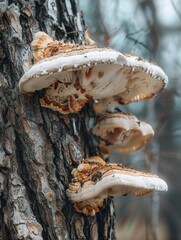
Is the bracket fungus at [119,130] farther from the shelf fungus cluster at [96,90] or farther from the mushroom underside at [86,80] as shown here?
the mushroom underside at [86,80]

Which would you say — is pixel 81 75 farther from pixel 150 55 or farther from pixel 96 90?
pixel 150 55

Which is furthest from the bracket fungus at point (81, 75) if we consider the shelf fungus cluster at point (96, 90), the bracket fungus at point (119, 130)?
the bracket fungus at point (119, 130)

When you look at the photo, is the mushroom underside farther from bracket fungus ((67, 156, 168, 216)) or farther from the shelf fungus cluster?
bracket fungus ((67, 156, 168, 216))

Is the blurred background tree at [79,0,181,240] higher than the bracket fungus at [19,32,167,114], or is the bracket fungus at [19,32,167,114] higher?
the blurred background tree at [79,0,181,240]

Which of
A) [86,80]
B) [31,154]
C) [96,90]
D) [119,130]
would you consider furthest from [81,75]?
[119,130]

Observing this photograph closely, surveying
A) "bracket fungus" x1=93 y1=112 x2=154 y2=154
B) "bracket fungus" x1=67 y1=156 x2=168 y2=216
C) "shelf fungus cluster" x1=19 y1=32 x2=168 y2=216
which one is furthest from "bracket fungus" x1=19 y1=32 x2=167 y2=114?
"bracket fungus" x1=67 y1=156 x2=168 y2=216

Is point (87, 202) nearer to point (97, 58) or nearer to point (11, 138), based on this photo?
point (11, 138)

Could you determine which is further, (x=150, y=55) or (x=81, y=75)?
(x=150, y=55)
